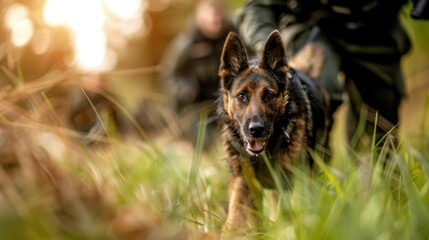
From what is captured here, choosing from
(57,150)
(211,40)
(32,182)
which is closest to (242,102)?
(57,150)

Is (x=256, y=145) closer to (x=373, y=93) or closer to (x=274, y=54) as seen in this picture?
(x=274, y=54)

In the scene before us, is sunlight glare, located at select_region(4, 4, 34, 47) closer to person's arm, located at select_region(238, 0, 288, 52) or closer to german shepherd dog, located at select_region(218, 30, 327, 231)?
german shepherd dog, located at select_region(218, 30, 327, 231)

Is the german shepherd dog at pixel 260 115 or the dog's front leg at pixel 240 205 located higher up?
the german shepherd dog at pixel 260 115

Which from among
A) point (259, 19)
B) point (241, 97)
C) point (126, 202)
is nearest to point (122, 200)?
point (126, 202)

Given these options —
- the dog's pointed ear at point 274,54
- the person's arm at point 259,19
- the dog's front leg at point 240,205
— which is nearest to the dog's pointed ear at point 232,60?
the dog's pointed ear at point 274,54

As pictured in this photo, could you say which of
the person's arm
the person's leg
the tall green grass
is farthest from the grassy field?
the person's leg

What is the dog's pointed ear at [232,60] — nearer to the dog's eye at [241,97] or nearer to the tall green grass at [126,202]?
the dog's eye at [241,97]

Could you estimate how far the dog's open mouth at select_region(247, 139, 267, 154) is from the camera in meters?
3.25

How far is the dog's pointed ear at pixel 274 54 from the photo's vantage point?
133 inches

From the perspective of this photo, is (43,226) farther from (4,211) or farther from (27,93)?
(27,93)

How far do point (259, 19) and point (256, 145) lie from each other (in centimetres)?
140

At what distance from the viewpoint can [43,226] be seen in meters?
1.73

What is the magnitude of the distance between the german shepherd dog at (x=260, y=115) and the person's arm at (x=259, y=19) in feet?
2.21

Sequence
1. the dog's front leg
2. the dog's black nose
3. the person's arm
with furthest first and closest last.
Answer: the person's arm, the dog's black nose, the dog's front leg
